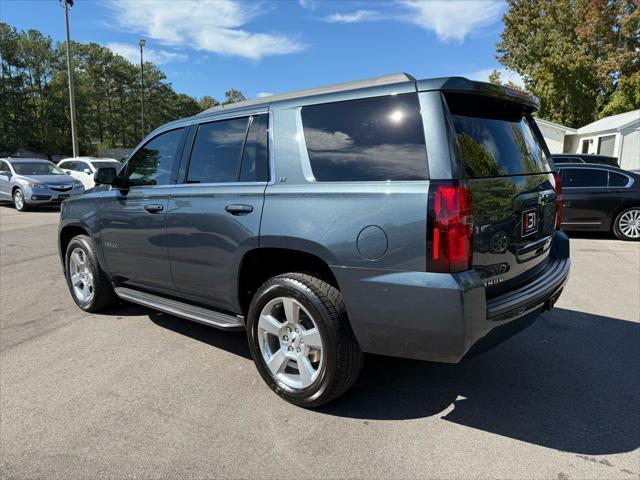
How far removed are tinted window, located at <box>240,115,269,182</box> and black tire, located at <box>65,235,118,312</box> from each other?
2.27 meters

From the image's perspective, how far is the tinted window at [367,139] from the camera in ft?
8.30

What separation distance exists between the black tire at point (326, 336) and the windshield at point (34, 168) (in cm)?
1569

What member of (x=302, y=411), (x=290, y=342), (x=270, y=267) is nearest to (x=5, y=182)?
(x=270, y=267)

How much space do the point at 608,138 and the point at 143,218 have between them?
29009 mm

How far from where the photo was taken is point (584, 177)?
9.40 meters

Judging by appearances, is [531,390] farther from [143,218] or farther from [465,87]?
[143,218]

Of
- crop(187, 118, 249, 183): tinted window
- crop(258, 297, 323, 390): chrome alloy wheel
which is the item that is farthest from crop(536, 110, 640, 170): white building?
crop(258, 297, 323, 390): chrome alloy wheel

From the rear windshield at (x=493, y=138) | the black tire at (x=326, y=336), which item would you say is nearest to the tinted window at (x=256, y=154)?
the black tire at (x=326, y=336)

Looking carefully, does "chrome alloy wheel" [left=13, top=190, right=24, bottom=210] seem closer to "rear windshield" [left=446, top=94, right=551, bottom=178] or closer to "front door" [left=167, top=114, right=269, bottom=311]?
"front door" [left=167, top=114, right=269, bottom=311]

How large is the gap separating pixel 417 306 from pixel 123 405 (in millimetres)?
2083

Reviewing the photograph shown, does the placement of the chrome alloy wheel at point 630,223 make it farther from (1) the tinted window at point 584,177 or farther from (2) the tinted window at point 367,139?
(2) the tinted window at point 367,139

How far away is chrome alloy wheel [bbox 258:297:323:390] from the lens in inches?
115

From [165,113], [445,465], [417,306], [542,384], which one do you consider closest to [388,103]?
[417,306]

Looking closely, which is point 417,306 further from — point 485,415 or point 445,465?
point 485,415
